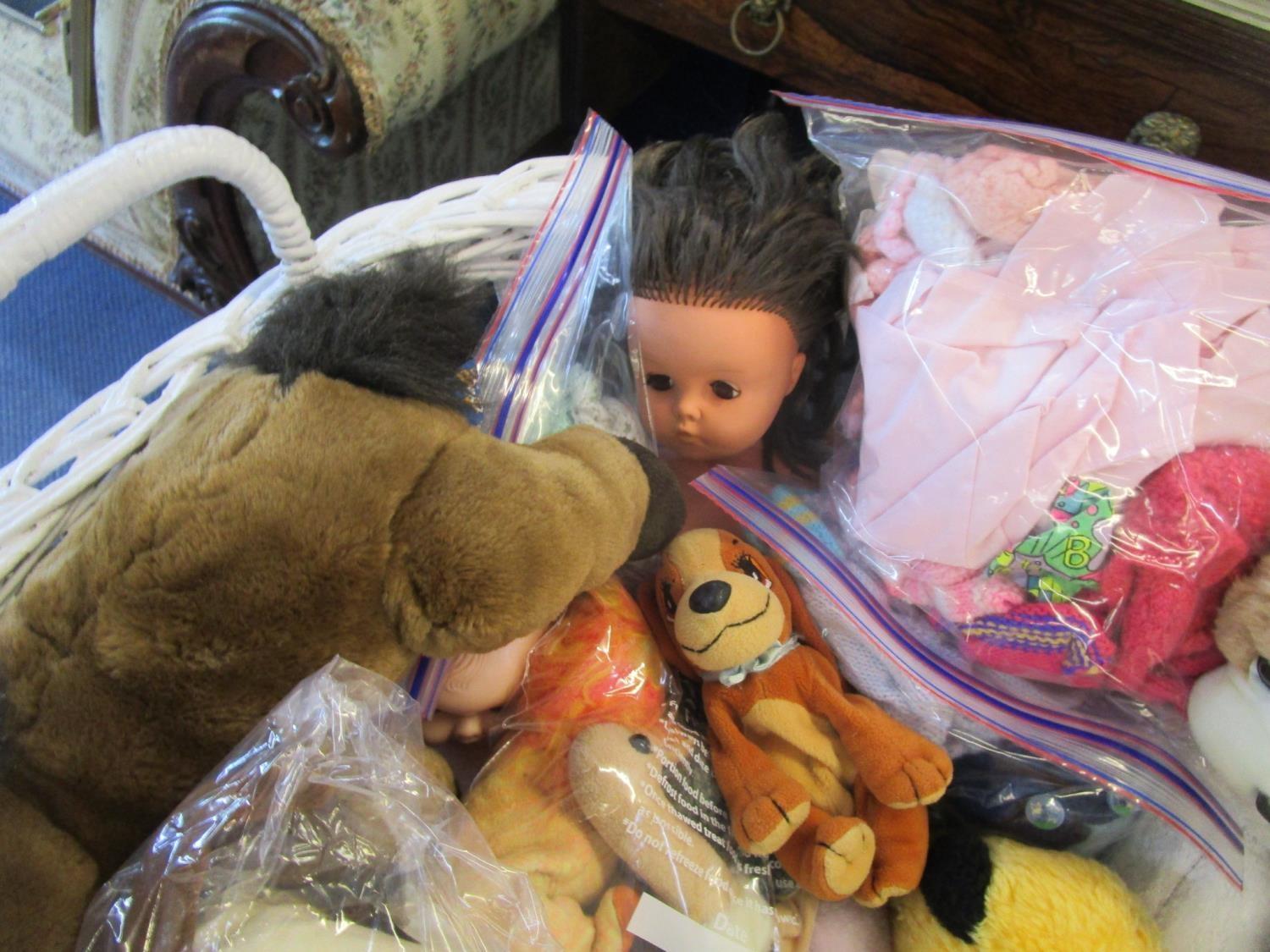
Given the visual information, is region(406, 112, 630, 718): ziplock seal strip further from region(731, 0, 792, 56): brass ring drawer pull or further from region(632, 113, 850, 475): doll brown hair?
region(731, 0, 792, 56): brass ring drawer pull

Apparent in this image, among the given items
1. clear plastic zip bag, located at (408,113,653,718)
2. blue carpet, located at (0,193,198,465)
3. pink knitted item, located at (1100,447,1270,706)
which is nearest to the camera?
pink knitted item, located at (1100,447,1270,706)

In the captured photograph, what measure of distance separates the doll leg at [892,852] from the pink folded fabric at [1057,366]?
6.4 inches

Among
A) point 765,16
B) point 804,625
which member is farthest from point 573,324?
point 765,16

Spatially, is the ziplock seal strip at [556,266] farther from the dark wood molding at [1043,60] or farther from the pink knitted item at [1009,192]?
the dark wood molding at [1043,60]

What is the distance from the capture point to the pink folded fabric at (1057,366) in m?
0.52

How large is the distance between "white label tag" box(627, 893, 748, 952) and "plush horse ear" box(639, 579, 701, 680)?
154 mm

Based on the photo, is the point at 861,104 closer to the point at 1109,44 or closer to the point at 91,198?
the point at 1109,44

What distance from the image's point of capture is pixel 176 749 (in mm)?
396

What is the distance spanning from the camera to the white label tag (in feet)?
1.69

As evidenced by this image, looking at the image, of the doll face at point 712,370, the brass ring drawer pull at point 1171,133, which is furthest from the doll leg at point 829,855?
the brass ring drawer pull at point 1171,133

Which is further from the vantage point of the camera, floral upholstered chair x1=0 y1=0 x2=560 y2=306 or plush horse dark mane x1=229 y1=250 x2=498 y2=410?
floral upholstered chair x1=0 y1=0 x2=560 y2=306

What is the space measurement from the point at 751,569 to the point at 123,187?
1.36 ft

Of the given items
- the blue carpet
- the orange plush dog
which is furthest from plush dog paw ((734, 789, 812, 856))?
A: the blue carpet

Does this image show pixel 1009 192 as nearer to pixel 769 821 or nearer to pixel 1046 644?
pixel 1046 644
